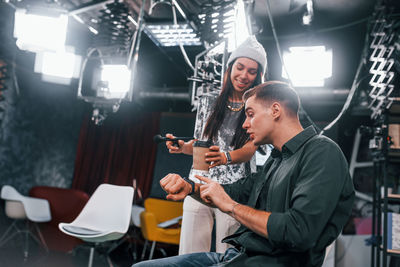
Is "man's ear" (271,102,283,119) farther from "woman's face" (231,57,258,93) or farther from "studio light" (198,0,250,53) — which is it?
"studio light" (198,0,250,53)

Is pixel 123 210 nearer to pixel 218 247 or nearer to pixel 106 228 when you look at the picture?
pixel 106 228

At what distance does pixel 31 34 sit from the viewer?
254 cm

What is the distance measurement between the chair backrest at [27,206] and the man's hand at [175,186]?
3.86 m

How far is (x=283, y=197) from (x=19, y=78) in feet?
16.3

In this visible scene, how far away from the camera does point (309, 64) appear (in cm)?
321

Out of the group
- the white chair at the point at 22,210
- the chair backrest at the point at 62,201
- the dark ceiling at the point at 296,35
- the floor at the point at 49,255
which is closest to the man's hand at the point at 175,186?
the dark ceiling at the point at 296,35

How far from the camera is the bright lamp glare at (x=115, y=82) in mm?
3008

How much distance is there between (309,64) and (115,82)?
190 centimetres

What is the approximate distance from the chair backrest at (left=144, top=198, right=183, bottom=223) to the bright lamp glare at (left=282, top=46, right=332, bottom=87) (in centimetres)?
298

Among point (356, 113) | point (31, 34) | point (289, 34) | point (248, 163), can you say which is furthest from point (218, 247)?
point (356, 113)

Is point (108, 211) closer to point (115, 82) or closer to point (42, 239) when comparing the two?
point (115, 82)

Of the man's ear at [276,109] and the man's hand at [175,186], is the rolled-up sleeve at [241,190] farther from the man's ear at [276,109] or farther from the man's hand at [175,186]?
the man's ear at [276,109]

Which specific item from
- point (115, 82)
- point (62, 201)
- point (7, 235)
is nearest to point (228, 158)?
point (115, 82)

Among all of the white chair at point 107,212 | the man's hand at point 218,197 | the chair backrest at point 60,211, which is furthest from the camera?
the chair backrest at point 60,211
